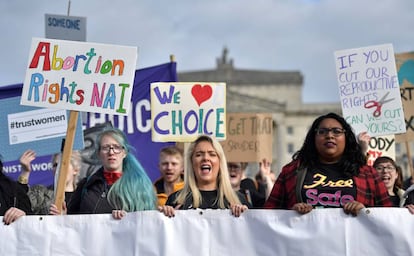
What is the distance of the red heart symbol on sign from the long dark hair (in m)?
2.93

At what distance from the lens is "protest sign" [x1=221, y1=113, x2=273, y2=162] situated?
956 cm

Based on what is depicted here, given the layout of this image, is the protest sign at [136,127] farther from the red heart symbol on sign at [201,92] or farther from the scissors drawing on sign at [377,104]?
the scissors drawing on sign at [377,104]

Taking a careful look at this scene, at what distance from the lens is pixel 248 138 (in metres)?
9.85

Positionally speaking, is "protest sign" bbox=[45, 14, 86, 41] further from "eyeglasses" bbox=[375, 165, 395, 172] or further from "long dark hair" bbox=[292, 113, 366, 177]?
"long dark hair" bbox=[292, 113, 366, 177]

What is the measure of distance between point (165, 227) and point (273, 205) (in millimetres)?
697

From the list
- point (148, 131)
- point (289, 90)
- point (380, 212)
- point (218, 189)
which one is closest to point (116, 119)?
point (148, 131)

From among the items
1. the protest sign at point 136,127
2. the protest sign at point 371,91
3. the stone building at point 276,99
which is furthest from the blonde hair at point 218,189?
the stone building at point 276,99

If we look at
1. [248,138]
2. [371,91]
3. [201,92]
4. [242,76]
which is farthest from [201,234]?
[242,76]

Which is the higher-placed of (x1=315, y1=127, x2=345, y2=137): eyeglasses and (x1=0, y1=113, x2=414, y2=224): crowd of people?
(x1=315, y1=127, x2=345, y2=137): eyeglasses

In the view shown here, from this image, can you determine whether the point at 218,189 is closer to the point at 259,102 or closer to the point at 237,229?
the point at 237,229

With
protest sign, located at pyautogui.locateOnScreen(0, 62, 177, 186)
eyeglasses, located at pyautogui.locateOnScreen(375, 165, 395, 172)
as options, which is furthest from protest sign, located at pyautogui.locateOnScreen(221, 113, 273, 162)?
eyeglasses, located at pyautogui.locateOnScreen(375, 165, 395, 172)

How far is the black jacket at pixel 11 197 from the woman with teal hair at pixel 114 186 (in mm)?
278

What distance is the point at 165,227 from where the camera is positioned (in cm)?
500

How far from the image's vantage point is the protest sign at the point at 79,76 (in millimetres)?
5410
